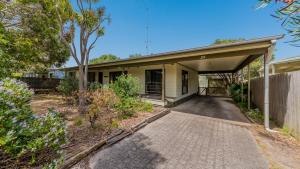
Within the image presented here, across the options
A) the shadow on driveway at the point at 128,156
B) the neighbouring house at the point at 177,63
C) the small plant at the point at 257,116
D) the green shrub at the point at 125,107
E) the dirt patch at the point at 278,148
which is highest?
→ the neighbouring house at the point at 177,63

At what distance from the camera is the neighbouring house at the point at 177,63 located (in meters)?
5.55

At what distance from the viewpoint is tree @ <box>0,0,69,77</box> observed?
213 inches

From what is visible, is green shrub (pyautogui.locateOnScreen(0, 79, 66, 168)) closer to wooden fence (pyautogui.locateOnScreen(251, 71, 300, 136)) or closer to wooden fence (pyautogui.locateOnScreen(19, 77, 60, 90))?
wooden fence (pyautogui.locateOnScreen(251, 71, 300, 136))

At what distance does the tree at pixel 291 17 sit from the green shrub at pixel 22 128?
4.09 meters

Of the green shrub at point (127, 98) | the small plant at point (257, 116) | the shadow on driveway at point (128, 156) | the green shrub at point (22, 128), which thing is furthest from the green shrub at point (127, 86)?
the small plant at point (257, 116)

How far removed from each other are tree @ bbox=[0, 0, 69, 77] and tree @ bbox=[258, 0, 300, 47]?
17.6ft

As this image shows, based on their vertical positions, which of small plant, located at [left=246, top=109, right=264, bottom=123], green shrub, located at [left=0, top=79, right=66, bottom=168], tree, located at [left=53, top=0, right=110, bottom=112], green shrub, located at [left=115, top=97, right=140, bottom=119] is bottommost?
small plant, located at [left=246, top=109, right=264, bottom=123]

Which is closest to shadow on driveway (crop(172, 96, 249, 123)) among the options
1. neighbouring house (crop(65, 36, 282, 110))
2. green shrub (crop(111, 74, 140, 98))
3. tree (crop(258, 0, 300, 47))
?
neighbouring house (crop(65, 36, 282, 110))

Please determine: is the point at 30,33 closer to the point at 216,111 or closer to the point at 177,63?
the point at 177,63

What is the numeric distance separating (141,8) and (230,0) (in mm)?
7223

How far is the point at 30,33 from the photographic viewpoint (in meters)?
11.0

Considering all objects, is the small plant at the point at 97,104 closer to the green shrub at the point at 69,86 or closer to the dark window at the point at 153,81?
the dark window at the point at 153,81

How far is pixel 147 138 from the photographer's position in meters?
4.46

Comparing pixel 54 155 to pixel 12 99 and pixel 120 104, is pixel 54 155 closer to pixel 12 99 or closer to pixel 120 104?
pixel 12 99
